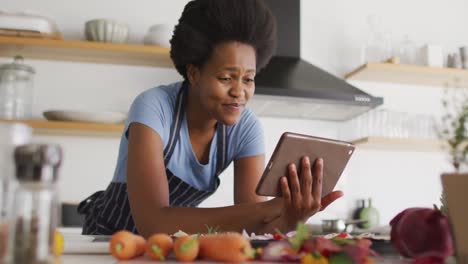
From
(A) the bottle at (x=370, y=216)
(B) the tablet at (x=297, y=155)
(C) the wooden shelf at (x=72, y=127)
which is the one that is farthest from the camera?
(A) the bottle at (x=370, y=216)

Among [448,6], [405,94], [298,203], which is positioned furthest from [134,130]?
[448,6]

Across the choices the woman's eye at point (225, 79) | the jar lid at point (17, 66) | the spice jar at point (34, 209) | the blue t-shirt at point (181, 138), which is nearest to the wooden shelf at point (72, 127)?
the jar lid at point (17, 66)

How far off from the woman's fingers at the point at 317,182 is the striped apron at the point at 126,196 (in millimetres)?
375

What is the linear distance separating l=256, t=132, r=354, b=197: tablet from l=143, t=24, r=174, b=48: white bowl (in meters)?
1.77

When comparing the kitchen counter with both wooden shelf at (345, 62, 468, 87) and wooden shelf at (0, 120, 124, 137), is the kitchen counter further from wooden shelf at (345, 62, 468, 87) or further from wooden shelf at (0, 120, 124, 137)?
wooden shelf at (345, 62, 468, 87)

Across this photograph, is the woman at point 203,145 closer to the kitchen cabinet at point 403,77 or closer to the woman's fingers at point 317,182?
the woman's fingers at point 317,182

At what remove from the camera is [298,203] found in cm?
126

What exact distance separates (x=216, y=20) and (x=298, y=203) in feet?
1.68

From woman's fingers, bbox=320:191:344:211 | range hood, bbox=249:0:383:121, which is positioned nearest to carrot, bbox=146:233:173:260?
woman's fingers, bbox=320:191:344:211

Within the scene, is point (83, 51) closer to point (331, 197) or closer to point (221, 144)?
point (221, 144)

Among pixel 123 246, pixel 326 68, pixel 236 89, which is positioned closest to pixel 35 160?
pixel 123 246

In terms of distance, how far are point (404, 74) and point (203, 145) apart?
Result: 2.05m

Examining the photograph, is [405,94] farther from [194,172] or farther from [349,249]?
[349,249]

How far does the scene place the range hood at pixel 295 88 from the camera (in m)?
2.68
